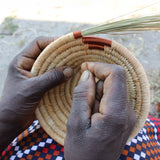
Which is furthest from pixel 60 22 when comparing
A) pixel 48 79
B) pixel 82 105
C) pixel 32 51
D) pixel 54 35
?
pixel 82 105

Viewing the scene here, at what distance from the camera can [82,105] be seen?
2.21 feet

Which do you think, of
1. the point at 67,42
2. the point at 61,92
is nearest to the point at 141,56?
the point at 61,92

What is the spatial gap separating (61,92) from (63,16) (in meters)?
1.48

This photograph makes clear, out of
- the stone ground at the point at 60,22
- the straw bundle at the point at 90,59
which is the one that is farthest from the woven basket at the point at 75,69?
the stone ground at the point at 60,22

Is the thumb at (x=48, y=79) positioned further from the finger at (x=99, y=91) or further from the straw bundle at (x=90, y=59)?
the finger at (x=99, y=91)


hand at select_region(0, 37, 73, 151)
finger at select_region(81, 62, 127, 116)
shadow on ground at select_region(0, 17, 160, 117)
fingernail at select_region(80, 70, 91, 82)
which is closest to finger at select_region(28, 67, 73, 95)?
hand at select_region(0, 37, 73, 151)

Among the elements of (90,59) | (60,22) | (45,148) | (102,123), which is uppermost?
(60,22)

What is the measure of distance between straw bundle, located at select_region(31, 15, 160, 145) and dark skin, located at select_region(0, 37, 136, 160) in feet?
0.22

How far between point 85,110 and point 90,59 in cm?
36

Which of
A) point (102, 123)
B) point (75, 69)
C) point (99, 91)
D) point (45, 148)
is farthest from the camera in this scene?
point (75, 69)

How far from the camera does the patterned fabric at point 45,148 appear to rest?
89 cm

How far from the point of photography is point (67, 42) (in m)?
0.82

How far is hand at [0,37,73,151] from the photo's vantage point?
835 millimetres

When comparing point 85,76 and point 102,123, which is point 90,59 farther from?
point 102,123
